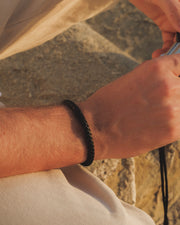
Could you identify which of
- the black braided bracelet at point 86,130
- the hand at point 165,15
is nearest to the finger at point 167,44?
the hand at point 165,15

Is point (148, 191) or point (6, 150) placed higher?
point (6, 150)

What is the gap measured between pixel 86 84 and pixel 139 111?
19.3 inches

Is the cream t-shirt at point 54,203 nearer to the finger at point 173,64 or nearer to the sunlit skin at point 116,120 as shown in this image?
the sunlit skin at point 116,120

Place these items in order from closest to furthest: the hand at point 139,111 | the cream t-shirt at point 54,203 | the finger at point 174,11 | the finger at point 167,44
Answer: the cream t-shirt at point 54,203 → the hand at point 139,111 → the finger at point 174,11 → the finger at point 167,44

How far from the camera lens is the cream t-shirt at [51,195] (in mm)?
500

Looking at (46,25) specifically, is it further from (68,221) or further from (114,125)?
(68,221)

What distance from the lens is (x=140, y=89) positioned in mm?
625

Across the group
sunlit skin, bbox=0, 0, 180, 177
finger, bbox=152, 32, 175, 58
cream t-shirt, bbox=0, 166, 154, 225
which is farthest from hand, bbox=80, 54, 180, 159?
finger, bbox=152, 32, 175, 58

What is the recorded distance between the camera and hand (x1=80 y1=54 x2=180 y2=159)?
2.00 ft

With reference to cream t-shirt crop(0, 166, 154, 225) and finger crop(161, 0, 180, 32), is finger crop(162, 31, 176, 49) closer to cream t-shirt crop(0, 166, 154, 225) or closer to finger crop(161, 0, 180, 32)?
finger crop(161, 0, 180, 32)

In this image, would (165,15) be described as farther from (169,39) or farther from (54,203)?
(54,203)

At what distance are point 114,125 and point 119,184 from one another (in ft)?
1.25

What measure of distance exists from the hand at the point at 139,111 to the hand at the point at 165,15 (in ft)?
0.64

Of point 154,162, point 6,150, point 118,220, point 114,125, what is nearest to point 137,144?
point 114,125
